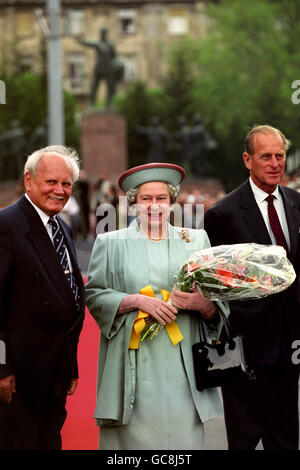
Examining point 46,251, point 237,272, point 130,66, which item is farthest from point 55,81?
point 130,66

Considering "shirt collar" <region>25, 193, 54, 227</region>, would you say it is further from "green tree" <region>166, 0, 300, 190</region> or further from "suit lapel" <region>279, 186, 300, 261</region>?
"green tree" <region>166, 0, 300, 190</region>

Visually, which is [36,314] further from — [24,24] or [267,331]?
[24,24]

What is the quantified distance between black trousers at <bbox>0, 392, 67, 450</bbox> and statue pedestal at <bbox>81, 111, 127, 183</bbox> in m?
26.0

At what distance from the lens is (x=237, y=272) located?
11.7 ft

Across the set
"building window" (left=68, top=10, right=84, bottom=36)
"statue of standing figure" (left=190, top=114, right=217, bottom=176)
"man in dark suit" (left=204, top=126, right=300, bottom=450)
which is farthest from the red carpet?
"building window" (left=68, top=10, right=84, bottom=36)

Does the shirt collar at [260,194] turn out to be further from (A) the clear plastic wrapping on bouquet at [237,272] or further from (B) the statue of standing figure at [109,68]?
(B) the statue of standing figure at [109,68]

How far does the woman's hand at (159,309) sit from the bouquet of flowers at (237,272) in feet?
0.38

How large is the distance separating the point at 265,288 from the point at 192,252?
476 millimetres

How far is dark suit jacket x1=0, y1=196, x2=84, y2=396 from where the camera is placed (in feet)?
12.3

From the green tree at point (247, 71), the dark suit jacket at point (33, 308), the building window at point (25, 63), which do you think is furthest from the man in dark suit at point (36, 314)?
the building window at point (25, 63)

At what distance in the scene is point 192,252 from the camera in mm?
3936

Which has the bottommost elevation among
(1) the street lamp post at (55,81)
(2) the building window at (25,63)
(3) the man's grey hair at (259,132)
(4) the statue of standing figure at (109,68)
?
(3) the man's grey hair at (259,132)

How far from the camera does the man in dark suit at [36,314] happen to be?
3742 millimetres
